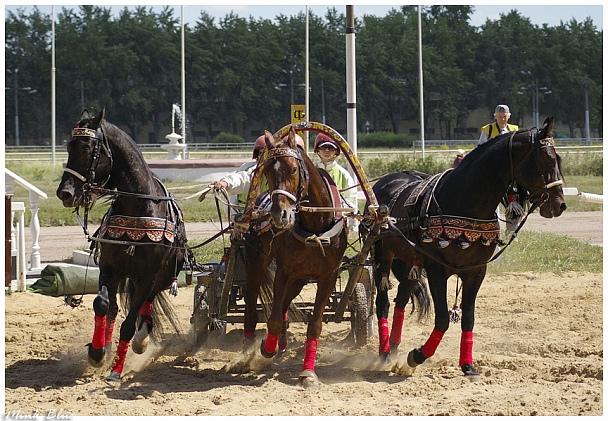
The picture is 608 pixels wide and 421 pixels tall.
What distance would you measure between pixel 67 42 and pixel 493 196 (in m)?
52.7

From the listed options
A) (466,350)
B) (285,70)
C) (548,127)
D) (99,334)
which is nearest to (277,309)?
(99,334)

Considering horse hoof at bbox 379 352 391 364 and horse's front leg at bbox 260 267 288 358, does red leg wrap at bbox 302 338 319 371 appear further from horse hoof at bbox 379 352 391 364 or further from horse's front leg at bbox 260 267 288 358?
horse hoof at bbox 379 352 391 364

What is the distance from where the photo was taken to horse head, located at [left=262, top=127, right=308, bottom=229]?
20.4ft

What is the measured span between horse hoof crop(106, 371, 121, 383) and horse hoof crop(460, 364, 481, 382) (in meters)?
2.70

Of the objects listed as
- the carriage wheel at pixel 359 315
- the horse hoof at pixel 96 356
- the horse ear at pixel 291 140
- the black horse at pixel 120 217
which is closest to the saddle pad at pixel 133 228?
the black horse at pixel 120 217

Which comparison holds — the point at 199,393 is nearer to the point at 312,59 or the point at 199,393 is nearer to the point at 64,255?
the point at 64,255

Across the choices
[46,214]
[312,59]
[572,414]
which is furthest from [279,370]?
[312,59]

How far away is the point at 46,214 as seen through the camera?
1998cm

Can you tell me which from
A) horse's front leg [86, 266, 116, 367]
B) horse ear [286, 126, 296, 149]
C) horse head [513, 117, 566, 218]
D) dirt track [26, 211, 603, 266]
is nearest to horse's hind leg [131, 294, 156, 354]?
horse's front leg [86, 266, 116, 367]

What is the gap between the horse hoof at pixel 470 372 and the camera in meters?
6.92

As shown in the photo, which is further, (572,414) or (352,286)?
(352,286)

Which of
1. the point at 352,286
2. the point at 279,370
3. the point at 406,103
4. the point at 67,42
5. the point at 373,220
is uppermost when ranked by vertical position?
the point at 67,42

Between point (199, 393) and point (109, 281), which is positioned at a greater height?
point (109, 281)

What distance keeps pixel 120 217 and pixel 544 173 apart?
10.7 ft
